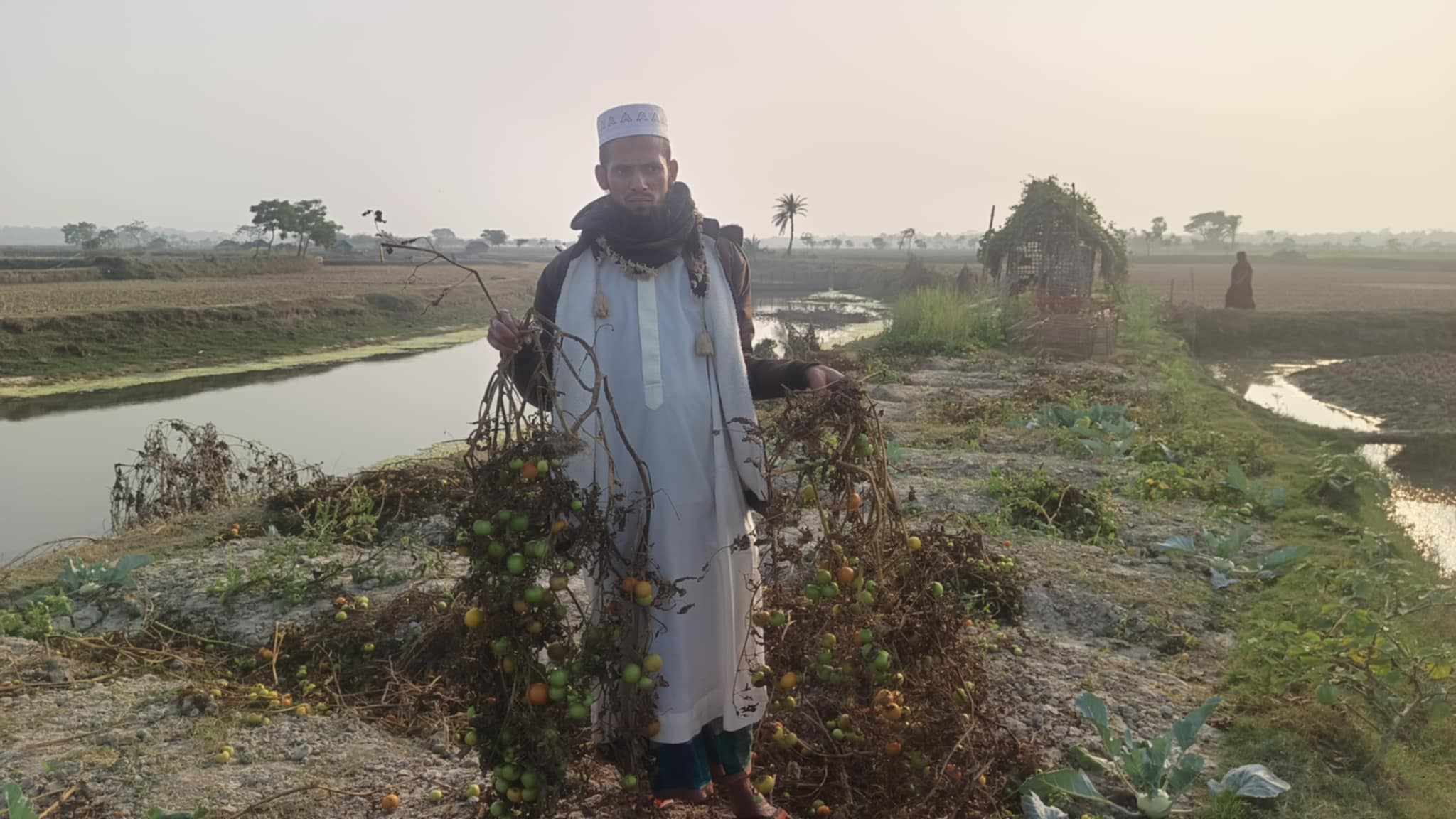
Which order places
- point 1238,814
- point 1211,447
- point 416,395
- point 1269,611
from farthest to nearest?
point 416,395
point 1211,447
point 1269,611
point 1238,814

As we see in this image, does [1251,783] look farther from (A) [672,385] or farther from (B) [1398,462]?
(B) [1398,462]

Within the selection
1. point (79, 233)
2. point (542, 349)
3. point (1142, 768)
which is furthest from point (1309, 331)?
point (79, 233)

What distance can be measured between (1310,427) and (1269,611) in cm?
616

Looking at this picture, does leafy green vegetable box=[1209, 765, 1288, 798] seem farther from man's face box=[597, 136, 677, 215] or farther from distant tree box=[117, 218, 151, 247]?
distant tree box=[117, 218, 151, 247]

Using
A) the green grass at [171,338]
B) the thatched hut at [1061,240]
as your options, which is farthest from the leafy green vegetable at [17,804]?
the thatched hut at [1061,240]

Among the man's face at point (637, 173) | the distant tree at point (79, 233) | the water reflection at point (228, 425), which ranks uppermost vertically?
the distant tree at point (79, 233)

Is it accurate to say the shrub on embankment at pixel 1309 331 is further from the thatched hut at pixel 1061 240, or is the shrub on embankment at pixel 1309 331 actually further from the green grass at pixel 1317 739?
the green grass at pixel 1317 739

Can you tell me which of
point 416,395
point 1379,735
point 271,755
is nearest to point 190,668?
point 271,755

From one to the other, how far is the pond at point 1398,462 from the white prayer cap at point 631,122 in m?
5.73

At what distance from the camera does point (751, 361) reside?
2518 millimetres

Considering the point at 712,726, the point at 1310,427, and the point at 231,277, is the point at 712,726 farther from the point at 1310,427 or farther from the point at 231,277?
the point at 231,277

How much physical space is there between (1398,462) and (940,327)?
682 centimetres

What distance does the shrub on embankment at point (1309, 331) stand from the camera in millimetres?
16141

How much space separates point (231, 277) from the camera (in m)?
33.7
